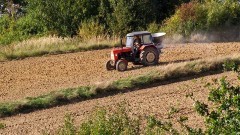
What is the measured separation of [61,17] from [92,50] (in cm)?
498

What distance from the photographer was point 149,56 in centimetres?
1694

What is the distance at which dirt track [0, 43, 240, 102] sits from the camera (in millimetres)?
15070

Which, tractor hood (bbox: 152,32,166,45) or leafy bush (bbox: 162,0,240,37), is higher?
leafy bush (bbox: 162,0,240,37)

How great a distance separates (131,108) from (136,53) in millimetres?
5594

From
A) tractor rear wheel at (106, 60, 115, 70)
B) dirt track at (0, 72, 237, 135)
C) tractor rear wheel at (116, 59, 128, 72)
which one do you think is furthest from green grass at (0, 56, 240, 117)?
tractor rear wheel at (106, 60, 115, 70)

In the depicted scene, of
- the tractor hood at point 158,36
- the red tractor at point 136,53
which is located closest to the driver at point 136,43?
the red tractor at point 136,53

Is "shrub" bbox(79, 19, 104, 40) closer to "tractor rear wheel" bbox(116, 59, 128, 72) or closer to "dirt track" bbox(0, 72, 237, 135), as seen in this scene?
"tractor rear wheel" bbox(116, 59, 128, 72)

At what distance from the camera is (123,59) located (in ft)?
54.6

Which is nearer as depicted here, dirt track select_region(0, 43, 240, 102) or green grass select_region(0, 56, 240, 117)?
green grass select_region(0, 56, 240, 117)

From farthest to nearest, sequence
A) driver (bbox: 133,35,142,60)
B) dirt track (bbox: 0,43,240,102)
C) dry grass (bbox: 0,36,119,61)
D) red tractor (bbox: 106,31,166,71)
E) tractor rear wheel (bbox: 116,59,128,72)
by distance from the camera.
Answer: dry grass (bbox: 0,36,119,61)
driver (bbox: 133,35,142,60)
red tractor (bbox: 106,31,166,71)
tractor rear wheel (bbox: 116,59,128,72)
dirt track (bbox: 0,43,240,102)

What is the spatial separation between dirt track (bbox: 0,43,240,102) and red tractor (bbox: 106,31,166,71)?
0.29 m

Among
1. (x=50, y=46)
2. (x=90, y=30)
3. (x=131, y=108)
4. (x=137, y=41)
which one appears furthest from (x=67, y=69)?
(x=90, y=30)

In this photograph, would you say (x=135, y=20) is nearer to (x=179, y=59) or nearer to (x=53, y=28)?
(x=53, y=28)

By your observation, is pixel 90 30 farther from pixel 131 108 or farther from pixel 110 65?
pixel 131 108
